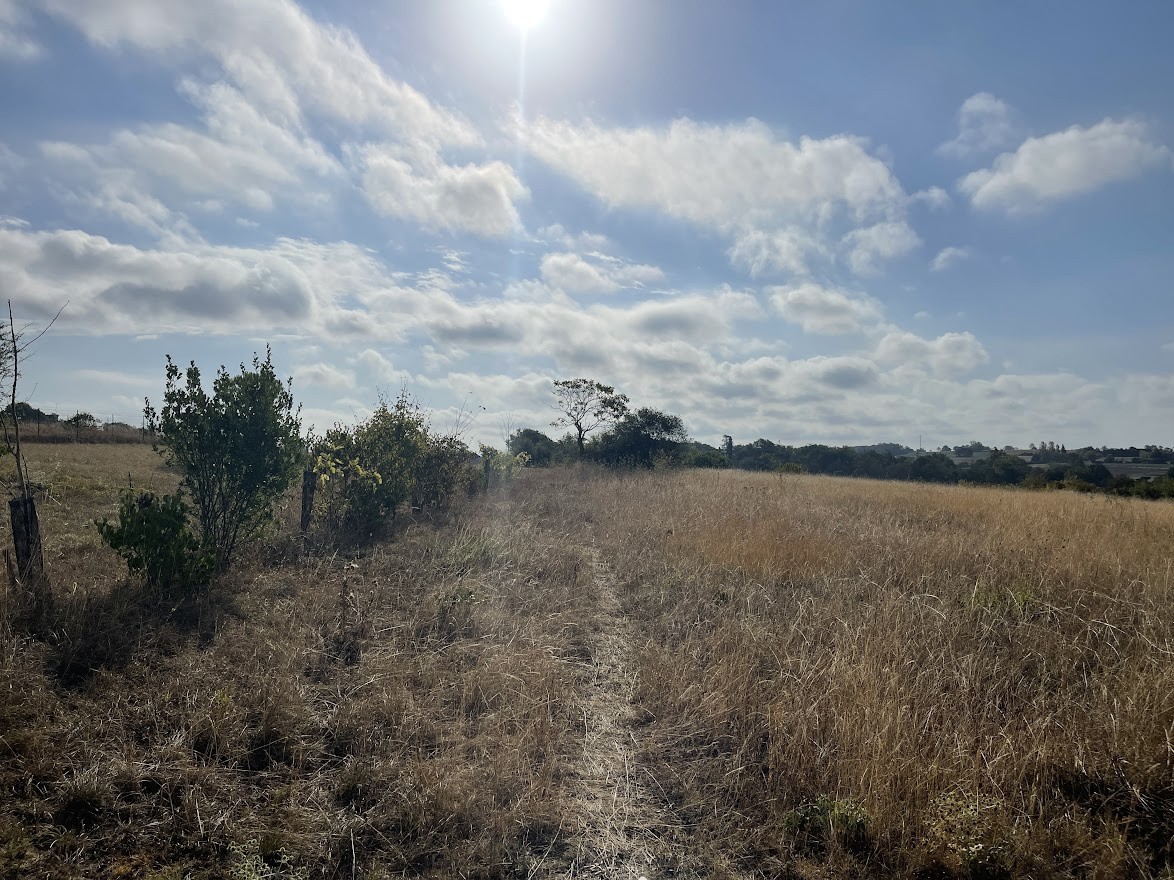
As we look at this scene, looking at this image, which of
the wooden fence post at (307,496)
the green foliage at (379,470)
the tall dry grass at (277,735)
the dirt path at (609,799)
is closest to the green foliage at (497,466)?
the green foliage at (379,470)

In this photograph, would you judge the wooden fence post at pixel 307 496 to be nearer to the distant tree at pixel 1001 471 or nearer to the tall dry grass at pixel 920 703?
the tall dry grass at pixel 920 703

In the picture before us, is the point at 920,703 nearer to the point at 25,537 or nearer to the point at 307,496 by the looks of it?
the point at 25,537

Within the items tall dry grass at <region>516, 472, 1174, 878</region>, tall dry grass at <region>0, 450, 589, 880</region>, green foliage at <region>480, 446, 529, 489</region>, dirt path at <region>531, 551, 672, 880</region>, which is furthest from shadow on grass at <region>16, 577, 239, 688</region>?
green foliage at <region>480, 446, 529, 489</region>

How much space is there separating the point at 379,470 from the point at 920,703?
29.8 feet

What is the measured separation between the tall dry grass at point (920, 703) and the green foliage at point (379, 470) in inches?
191

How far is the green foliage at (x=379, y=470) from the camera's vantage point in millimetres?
10156

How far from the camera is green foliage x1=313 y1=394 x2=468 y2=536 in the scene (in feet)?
33.3

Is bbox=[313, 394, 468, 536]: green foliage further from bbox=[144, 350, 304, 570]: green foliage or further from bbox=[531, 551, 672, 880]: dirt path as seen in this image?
bbox=[531, 551, 672, 880]: dirt path

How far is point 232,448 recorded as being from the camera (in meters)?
7.13

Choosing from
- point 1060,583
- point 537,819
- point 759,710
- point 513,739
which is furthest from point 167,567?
point 1060,583

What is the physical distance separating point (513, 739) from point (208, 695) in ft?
6.56

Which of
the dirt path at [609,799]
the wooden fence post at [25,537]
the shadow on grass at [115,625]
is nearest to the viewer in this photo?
the dirt path at [609,799]

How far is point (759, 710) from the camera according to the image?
423cm

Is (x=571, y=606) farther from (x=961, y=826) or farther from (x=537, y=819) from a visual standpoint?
(x=961, y=826)
